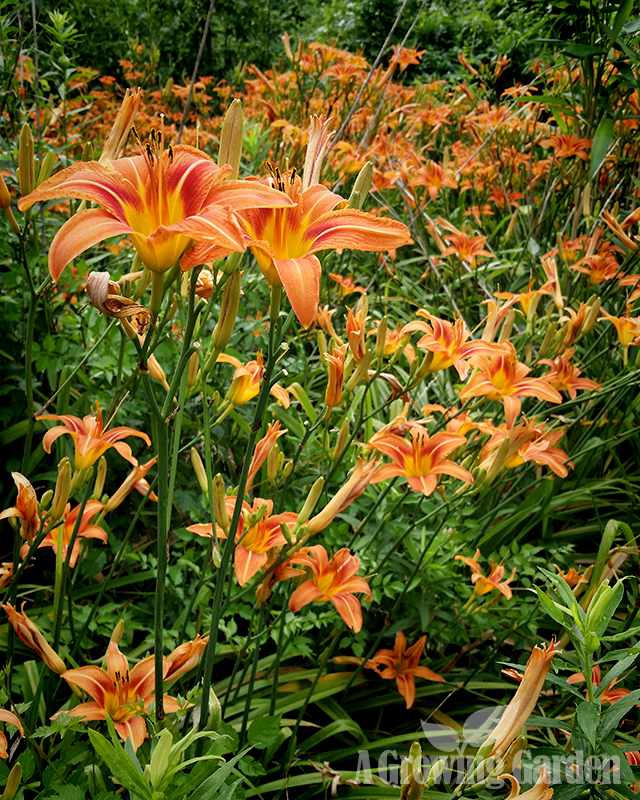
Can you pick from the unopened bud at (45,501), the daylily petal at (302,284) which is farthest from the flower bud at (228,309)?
the unopened bud at (45,501)

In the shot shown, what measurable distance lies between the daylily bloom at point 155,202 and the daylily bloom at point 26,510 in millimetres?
554

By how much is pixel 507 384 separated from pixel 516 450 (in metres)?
0.16

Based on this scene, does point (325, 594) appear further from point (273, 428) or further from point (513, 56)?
point (513, 56)

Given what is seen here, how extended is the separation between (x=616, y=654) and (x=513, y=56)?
7884mm

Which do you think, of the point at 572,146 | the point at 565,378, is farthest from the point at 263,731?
the point at 572,146

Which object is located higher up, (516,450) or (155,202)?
(155,202)

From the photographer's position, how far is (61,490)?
1084mm

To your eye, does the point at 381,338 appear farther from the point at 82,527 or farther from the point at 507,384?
the point at 82,527

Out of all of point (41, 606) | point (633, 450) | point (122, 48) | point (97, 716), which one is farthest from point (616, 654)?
point (122, 48)

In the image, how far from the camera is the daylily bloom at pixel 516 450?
138cm

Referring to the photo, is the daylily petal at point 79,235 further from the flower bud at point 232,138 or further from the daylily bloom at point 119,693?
the daylily bloom at point 119,693

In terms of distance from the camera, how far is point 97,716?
1.00m

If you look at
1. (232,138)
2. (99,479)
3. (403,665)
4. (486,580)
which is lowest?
(403,665)

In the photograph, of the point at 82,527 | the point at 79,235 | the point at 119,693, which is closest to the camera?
the point at 79,235
